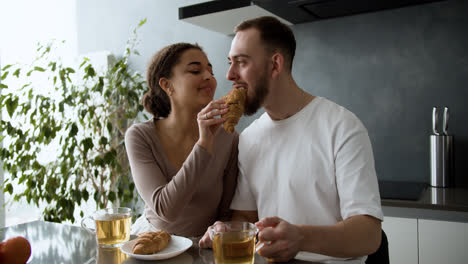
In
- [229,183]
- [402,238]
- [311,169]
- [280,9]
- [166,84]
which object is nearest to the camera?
[311,169]

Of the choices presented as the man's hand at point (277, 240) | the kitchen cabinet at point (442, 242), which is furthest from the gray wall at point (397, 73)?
the man's hand at point (277, 240)

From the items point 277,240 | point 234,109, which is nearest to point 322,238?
point 277,240

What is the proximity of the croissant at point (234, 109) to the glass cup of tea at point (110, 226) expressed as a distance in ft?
1.60

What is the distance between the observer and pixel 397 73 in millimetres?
2477

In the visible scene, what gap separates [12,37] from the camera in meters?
3.31

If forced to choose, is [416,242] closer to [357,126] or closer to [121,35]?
[357,126]

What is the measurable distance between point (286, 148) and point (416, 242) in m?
0.94

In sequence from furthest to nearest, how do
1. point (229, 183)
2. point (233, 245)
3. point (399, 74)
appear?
point (399, 74) → point (229, 183) → point (233, 245)

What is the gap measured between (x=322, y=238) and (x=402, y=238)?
103 cm

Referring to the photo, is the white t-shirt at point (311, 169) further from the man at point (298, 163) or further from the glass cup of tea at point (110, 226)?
the glass cup of tea at point (110, 226)

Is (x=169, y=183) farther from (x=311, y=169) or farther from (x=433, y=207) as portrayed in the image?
(x=433, y=207)

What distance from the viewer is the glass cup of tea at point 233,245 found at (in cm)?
89

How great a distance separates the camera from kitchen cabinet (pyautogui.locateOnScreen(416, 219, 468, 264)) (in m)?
1.83

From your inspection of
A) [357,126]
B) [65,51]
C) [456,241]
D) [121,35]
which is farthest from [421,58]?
[65,51]
